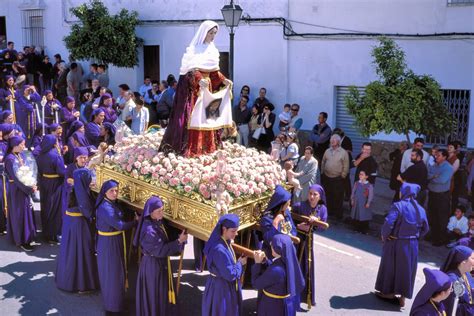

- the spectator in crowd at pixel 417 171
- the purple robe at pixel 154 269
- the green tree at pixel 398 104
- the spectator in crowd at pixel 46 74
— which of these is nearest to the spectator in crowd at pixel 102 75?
the spectator in crowd at pixel 46 74

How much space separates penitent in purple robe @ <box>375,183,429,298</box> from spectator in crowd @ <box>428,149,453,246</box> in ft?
7.82

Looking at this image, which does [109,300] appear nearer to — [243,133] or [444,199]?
[444,199]

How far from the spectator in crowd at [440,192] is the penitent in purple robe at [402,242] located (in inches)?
93.8

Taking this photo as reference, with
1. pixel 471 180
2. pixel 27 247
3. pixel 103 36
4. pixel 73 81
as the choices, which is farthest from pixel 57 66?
pixel 471 180

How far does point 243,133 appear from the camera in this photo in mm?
13172

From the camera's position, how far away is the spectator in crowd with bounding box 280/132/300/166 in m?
10.4

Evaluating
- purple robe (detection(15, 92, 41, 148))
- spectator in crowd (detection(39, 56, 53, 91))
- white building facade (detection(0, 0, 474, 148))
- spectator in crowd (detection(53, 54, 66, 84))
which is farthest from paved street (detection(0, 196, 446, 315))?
spectator in crowd (detection(39, 56, 53, 91))

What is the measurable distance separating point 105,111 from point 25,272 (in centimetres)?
500

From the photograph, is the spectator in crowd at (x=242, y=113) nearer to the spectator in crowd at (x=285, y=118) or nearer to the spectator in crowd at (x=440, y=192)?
the spectator in crowd at (x=285, y=118)

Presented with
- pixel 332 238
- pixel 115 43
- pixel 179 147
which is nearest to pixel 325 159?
pixel 332 238

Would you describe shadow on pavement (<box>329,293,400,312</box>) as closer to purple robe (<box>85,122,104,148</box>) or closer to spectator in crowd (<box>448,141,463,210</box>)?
spectator in crowd (<box>448,141,463,210</box>)

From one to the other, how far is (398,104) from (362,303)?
12.7ft

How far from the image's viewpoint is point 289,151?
34.0 ft

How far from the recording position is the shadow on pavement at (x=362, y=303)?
7.21 meters
